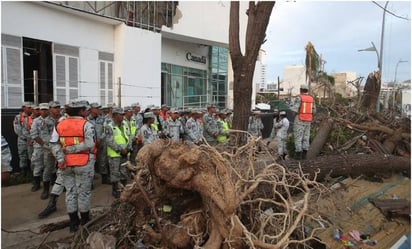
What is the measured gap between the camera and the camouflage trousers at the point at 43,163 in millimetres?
6520

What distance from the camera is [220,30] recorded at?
56.1ft

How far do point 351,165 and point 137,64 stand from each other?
9467 mm

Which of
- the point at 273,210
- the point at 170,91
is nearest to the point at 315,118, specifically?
the point at 273,210

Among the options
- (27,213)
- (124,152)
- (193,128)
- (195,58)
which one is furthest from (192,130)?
(195,58)

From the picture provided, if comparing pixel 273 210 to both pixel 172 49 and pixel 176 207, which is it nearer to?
pixel 176 207

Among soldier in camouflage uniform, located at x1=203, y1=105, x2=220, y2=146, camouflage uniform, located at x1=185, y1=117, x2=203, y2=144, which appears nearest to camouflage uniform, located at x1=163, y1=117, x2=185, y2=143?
camouflage uniform, located at x1=185, y1=117, x2=203, y2=144

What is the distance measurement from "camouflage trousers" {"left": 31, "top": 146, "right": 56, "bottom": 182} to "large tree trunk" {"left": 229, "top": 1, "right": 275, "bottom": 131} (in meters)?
3.72

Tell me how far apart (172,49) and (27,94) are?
306 inches

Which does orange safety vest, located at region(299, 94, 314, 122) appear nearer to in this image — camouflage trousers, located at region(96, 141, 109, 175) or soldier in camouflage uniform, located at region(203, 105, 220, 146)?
soldier in camouflage uniform, located at region(203, 105, 220, 146)

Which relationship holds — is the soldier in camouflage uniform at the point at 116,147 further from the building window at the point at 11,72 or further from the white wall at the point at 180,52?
the white wall at the point at 180,52

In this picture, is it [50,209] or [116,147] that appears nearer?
[50,209]

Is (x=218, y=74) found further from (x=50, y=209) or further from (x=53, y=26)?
(x=50, y=209)

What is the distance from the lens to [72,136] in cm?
465

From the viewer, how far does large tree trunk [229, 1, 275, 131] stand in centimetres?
516
